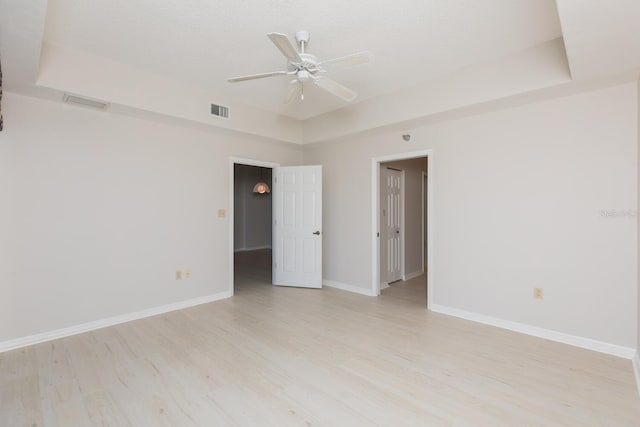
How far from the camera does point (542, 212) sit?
3.16 m

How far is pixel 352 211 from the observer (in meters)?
4.96

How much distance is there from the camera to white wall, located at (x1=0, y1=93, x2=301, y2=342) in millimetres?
2961

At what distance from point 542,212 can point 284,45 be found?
3022 millimetres

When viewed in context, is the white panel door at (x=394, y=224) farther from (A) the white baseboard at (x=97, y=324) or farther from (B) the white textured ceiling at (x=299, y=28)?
(A) the white baseboard at (x=97, y=324)

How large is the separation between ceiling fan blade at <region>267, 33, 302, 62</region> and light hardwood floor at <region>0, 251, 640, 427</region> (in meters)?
2.42

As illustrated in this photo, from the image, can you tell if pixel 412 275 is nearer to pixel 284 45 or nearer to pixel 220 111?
pixel 220 111

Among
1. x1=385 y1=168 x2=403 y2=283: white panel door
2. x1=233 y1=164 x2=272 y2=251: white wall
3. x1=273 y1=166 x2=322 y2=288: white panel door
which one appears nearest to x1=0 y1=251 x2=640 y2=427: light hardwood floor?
x1=273 y1=166 x2=322 y2=288: white panel door

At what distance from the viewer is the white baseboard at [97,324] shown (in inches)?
115

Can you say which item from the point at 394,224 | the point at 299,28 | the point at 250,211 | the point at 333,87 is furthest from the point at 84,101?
the point at 250,211

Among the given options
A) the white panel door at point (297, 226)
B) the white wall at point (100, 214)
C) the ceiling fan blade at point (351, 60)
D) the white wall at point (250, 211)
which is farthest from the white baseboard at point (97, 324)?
the white wall at point (250, 211)

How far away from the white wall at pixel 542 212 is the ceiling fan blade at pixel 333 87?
5.34 ft

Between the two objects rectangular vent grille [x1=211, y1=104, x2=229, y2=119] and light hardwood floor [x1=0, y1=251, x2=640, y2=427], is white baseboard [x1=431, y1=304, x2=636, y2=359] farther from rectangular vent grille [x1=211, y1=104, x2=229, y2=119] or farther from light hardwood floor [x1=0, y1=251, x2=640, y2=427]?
rectangular vent grille [x1=211, y1=104, x2=229, y2=119]

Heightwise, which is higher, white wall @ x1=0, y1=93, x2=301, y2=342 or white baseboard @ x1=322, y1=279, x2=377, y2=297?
white wall @ x1=0, y1=93, x2=301, y2=342

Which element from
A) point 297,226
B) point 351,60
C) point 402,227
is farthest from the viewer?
point 402,227
